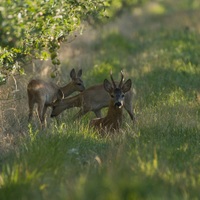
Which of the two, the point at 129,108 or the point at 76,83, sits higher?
the point at 76,83

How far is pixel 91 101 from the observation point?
13.8 metres

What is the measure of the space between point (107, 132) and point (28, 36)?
6.96 feet

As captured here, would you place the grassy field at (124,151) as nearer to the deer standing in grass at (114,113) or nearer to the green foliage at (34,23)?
the deer standing in grass at (114,113)

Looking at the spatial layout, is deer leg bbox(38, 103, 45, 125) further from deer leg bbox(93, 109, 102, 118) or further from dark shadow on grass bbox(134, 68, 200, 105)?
dark shadow on grass bbox(134, 68, 200, 105)

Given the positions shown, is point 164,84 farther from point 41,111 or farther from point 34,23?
point 34,23

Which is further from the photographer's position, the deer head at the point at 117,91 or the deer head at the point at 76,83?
the deer head at the point at 76,83

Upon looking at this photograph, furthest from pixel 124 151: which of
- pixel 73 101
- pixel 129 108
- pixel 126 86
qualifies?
pixel 73 101

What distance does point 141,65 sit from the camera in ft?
65.4

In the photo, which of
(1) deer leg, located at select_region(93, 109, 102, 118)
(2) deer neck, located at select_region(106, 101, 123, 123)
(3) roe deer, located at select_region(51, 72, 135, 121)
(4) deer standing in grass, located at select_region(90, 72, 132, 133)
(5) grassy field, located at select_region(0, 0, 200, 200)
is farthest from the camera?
(1) deer leg, located at select_region(93, 109, 102, 118)

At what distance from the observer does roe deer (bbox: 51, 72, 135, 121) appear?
1367cm

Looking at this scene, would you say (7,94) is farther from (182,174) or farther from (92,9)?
(182,174)

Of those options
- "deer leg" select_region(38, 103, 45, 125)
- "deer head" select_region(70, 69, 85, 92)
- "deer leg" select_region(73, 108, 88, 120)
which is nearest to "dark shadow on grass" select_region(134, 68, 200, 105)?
"deer head" select_region(70, 69, 85, 92)

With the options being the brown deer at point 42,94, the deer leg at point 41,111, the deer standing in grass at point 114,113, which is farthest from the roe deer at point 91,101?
the deer standing in grass at point 114,113

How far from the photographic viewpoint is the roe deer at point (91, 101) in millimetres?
13672
